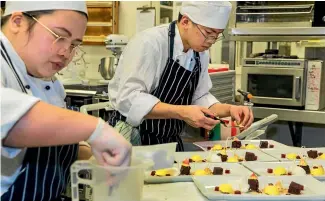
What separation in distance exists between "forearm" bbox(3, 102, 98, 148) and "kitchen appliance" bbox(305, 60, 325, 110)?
2271 millimetres

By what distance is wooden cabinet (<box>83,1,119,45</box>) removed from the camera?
394 centimetres

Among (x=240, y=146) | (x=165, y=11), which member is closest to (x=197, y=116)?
(x=240, y=146)

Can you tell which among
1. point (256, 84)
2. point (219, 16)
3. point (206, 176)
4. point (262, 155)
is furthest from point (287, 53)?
point (206, 176)

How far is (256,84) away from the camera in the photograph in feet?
9.77

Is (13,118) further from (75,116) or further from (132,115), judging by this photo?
(132,115)

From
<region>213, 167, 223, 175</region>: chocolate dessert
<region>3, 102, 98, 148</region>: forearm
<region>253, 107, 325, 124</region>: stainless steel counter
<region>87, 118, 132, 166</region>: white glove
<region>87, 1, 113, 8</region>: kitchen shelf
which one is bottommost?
<region>253, 107, 325, 124</region>: stainless steel counter

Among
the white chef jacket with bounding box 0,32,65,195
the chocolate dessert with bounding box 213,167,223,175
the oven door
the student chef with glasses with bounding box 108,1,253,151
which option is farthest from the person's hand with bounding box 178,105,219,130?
the oven door

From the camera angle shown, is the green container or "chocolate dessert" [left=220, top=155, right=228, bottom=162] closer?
"chocolate dessert" [left=220, top=155, right=228, bottom=162]

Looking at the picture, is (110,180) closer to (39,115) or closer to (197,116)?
(39,115)

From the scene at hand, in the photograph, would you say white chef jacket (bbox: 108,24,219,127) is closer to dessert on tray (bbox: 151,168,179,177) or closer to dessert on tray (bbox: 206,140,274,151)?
dessert on tray (bbox: 206,140,274,151)

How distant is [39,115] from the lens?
30.0 inches

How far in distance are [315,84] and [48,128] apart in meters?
2.36

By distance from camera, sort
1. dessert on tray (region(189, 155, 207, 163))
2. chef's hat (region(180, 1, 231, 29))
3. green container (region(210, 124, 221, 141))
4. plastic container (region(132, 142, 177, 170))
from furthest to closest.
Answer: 1. green container (region(210, 124, 221, 141))
2. chef's hat (region(180, 1, 231, 29))
3. dessert on tray (region(189, 155, 207, 163))
4. plastic container (region(132, 142, 177, 170))

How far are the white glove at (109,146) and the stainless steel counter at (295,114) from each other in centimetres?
221
